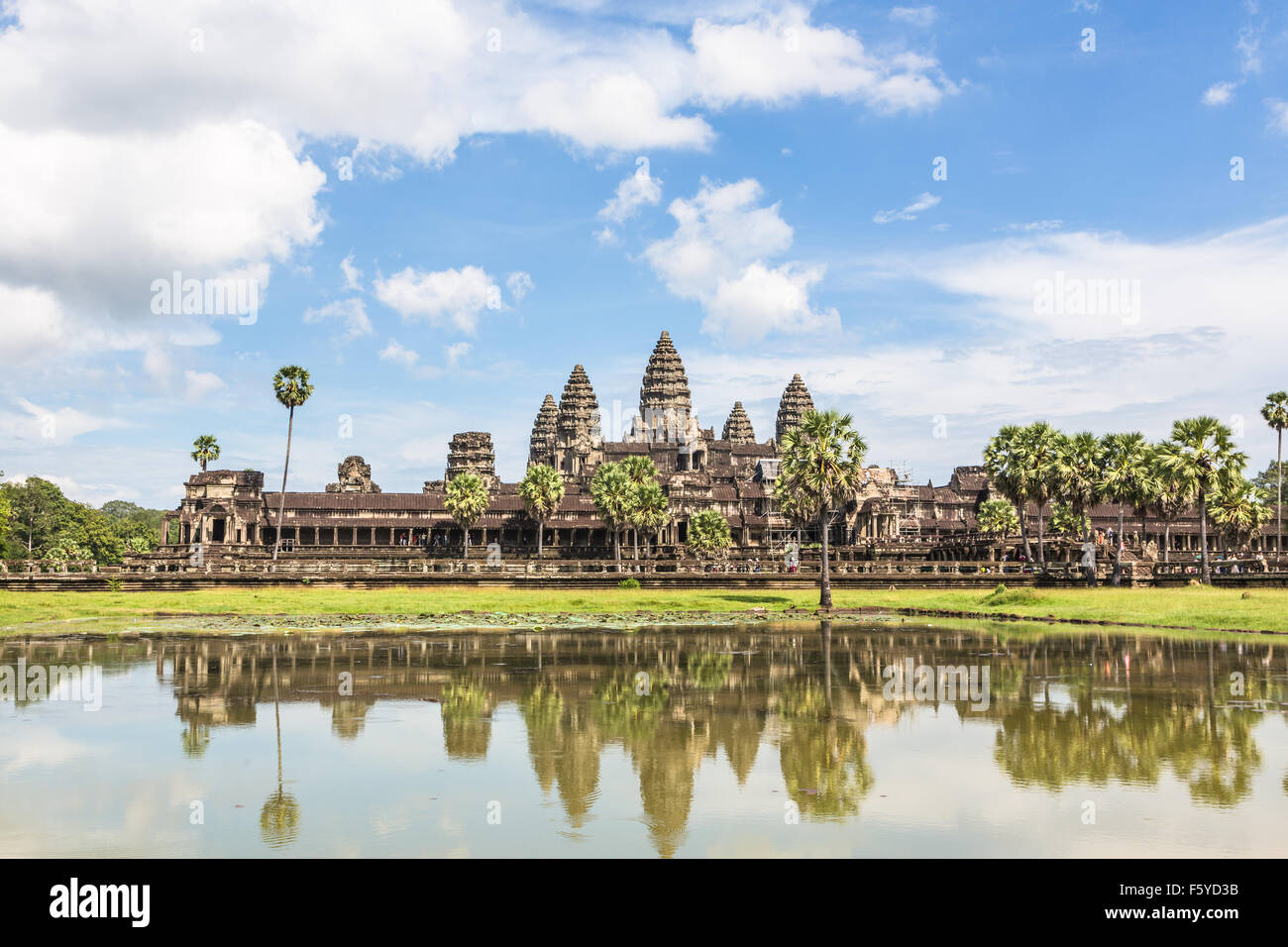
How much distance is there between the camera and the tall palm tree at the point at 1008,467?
69.6m

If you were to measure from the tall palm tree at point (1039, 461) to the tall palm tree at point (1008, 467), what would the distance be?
341 mm

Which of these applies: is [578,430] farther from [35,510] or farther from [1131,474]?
[1131,474]

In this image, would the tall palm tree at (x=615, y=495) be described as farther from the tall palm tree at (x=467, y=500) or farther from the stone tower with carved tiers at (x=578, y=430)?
the stone tower with carved tiers at (x=578, y=430)

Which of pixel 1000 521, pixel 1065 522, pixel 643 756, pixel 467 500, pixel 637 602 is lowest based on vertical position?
pixel 637 602

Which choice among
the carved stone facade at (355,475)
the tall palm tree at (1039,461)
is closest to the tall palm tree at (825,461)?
the tall palm tree at (1039,461)

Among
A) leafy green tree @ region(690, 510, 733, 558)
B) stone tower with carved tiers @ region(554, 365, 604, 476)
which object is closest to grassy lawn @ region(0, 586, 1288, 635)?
leafy green tree @ region(690, 510, 733, 558)

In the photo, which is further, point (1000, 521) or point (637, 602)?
point (1000, 521)

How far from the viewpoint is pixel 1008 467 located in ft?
234

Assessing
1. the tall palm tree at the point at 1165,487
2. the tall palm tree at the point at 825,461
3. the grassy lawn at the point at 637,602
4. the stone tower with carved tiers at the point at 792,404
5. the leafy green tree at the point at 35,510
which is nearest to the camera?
the grassy lawn at the point at 637,602

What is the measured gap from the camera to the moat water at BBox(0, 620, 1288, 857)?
461 inches

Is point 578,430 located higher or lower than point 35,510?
higher

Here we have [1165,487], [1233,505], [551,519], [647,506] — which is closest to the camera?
[1165,487]

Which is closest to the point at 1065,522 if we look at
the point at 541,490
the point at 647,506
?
the point at 647,506

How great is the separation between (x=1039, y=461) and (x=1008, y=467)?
2.60 m
